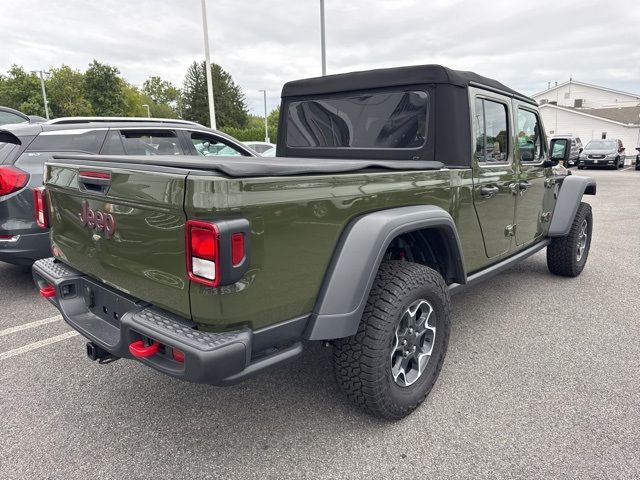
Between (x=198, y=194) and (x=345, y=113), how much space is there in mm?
2156

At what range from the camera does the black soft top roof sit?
2.96 metres

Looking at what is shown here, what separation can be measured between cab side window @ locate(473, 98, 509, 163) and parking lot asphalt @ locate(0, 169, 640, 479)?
54.9 inches

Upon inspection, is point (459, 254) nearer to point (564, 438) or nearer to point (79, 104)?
point (564, 438)

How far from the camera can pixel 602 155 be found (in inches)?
901

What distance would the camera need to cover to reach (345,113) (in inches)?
139

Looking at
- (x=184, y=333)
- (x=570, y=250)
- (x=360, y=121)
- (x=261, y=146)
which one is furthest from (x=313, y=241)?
(x=261, y=146)

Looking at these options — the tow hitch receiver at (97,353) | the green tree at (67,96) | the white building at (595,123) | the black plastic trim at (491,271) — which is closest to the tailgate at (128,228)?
the tow hitch receiver at (97,353)

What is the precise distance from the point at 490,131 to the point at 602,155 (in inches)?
935

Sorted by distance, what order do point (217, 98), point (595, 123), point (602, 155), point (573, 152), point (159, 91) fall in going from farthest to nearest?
1. point (159, 91)
2. point (217, 98)
3. point (595, 123)
4. point (602, 155)
5. point (573, 152)

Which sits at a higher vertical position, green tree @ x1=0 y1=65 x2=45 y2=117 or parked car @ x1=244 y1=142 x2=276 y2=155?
green tree @ x1=0 y1=65 x2=45 y2=117

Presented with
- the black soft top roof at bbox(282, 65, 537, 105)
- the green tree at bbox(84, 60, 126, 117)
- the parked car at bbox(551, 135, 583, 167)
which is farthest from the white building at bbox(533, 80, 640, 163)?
the green tree at bbox(84, 60, 126, 117)

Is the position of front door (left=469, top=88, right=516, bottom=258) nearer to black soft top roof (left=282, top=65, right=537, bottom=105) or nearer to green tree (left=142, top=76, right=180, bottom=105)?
black soft top roof (left=282, top=65, right=537, bottom=105)

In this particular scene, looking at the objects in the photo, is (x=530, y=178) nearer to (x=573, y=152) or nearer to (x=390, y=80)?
(x=390, y=80)

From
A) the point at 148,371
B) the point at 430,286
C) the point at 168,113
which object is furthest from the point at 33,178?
the point at 168,113
